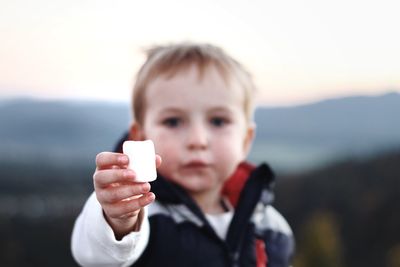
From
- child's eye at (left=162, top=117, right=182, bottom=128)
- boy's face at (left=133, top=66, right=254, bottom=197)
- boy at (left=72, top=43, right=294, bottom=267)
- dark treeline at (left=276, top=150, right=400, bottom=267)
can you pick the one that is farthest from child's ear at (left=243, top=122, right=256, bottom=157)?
dark treeline at (left=276, top=150, right=400, bottom=267)

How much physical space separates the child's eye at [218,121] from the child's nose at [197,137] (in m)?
0.05

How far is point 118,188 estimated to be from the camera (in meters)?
1.00

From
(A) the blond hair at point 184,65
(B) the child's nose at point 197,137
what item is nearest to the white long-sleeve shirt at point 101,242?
(B) the child's nose at point 197,137

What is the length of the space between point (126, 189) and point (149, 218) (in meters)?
0.35

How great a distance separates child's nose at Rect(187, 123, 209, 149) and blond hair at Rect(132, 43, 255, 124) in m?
0.13

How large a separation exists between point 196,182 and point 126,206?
16.1 inches

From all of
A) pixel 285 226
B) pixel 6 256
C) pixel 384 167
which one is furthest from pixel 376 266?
pixel 285 226

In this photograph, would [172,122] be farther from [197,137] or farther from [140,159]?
[140,159]

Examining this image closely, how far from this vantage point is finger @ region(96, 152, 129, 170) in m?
0.96

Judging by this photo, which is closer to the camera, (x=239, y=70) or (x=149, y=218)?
(x=149, y=218)

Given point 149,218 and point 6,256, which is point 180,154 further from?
point 6,256

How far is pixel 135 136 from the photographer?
1.53 meters

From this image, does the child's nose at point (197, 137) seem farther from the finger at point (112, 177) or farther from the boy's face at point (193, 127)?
the finger at point (112, 177)

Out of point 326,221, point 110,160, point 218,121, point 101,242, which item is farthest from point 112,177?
point 326,221
